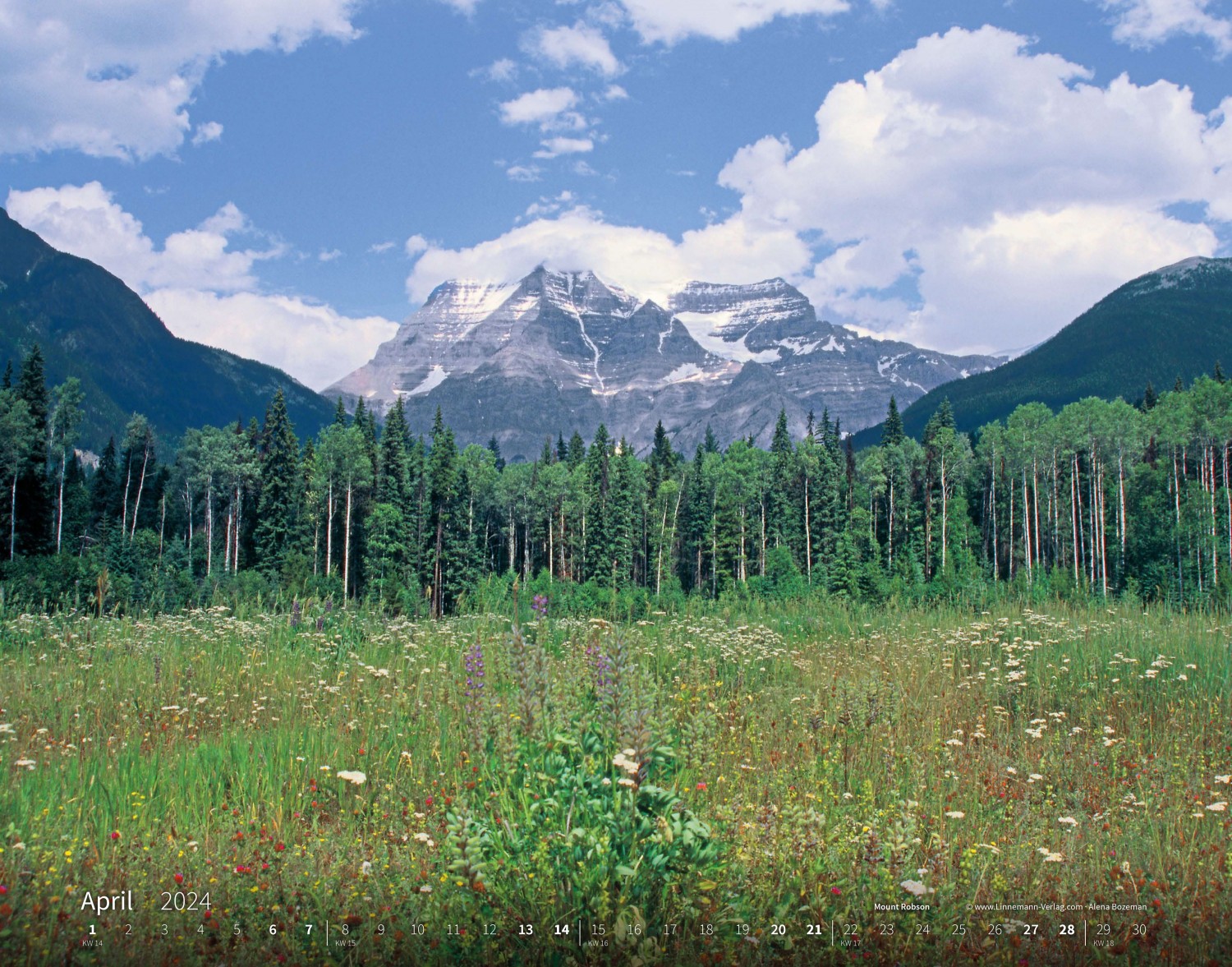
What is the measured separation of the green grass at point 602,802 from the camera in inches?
141

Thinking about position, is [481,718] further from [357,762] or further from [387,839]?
[357,762]

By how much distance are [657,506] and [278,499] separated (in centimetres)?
3738

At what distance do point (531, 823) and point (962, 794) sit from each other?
3787 mm

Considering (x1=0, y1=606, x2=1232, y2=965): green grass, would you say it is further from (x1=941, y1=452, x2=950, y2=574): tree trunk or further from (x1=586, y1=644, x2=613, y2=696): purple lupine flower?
(x1=941, y1=452, x2=950, y2=574): tree trunk

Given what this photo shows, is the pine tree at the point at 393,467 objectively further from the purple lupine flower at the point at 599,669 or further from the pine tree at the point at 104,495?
the purple lupine flower at the point at 599,669

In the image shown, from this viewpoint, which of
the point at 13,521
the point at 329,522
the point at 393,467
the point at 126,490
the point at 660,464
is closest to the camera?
the point at 13,521

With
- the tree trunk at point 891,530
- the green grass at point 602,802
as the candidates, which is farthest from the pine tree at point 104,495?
the green grass at point 602,802

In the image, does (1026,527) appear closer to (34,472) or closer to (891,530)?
(891,530)

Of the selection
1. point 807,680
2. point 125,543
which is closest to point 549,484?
point 125,543

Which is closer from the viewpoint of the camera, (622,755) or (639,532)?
(622,755)

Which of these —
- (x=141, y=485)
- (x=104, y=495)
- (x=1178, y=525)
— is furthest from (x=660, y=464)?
(x=104, y=495)

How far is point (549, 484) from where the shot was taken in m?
80.5

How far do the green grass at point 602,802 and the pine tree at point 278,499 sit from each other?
57.2m

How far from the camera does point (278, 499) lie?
209ft
